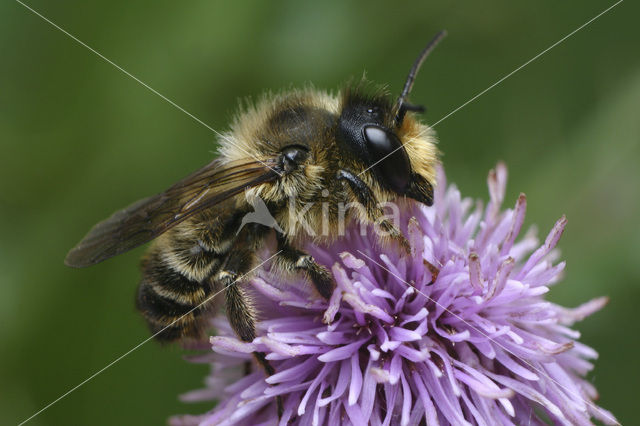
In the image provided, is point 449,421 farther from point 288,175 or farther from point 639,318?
point 639,318

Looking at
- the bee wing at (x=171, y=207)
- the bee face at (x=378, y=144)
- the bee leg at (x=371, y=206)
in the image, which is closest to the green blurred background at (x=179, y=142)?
the bee wing at (x=171, y=207)

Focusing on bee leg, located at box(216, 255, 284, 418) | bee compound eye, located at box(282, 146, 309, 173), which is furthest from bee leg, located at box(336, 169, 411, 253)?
bee leg, located at box(216, 255, 284, 418)

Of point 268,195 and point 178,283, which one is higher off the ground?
point 268,195

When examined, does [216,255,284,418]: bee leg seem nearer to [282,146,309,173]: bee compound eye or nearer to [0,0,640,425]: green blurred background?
[282,146,309,173]: bee compound eye

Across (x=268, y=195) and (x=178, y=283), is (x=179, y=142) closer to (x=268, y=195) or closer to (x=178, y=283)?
(x=178, y=283)

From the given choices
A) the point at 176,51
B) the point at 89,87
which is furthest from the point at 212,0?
the point at 89,87

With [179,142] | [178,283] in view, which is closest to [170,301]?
[178,283]

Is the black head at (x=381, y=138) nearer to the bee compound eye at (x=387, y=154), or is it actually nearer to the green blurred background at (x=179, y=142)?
the bee compound eye at (x=387, y=154)
